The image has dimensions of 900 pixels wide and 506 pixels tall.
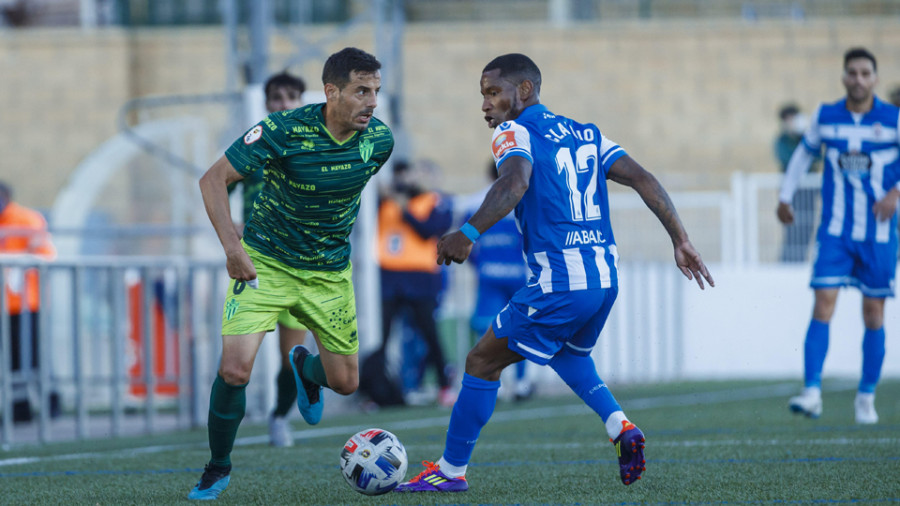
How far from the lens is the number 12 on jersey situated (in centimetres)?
502

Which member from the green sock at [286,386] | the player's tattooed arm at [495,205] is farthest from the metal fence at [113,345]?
the player's tattooed arm at [495,205]

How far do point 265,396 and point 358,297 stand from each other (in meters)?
1.71

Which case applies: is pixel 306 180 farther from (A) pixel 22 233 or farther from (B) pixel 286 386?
(A) pixel 22 233

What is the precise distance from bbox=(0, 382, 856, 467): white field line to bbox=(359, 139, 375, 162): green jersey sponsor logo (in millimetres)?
2305

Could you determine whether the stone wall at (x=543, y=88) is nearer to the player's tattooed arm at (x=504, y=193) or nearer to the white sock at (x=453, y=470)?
the white sock at (x=453, y=470)

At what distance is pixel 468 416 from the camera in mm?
5023

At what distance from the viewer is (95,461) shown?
6.56 metres

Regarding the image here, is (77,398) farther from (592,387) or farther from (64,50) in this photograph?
(64,50)

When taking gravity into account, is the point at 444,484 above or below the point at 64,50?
below

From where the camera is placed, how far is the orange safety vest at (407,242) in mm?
11219

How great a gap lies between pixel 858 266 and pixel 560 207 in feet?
11.2

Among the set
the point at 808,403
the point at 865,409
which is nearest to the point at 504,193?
the point at 808,403

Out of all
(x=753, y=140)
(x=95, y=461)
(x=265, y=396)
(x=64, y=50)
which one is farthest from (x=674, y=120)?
(x=95, y=461)

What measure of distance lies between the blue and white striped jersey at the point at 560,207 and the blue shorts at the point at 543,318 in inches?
1.5
